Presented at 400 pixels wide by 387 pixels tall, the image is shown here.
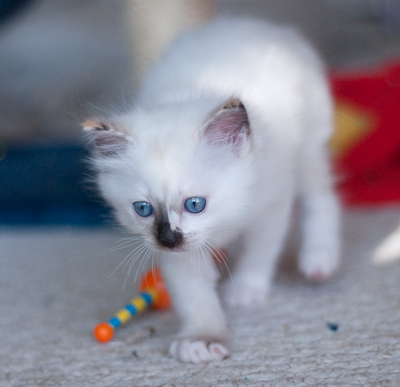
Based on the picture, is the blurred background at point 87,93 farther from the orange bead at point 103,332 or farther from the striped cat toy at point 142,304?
the orange bead at point 103,332

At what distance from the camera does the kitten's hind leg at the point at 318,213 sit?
1.73 meters

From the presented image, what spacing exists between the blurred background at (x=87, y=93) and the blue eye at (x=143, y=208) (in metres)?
0.81

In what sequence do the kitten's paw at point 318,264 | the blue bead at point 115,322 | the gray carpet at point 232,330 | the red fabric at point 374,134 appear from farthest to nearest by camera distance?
the red fabric at point 374,134 < the kitten's paw at point 318,264 < the blue bead at point 115,322 < the gray carpet at point 232,330

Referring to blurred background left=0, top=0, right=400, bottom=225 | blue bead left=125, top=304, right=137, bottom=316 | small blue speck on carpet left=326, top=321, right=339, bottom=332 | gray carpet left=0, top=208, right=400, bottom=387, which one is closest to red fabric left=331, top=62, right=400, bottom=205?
blurred background left=0, top=0, right=400, bottom=225

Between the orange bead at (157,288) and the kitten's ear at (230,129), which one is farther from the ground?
the kitten's ear at (230,129)

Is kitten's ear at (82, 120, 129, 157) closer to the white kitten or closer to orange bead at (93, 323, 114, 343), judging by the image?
the white kitten

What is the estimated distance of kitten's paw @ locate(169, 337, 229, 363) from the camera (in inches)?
49.6

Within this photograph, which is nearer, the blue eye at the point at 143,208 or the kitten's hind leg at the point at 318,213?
the blue eye at the point at 143,208

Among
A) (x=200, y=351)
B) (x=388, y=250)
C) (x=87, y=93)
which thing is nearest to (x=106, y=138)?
(x=200, y=351)

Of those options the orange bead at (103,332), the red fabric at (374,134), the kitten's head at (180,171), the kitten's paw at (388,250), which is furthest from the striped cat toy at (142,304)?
the red fabric at (374,134)

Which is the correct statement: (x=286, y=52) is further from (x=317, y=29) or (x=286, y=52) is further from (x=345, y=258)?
(x=317, y=29)

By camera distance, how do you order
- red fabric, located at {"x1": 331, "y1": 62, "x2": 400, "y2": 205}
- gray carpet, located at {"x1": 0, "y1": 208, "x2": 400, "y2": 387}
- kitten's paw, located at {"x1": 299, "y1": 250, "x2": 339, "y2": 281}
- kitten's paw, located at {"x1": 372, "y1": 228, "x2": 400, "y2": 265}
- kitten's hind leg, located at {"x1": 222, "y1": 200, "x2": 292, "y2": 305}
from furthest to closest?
red fabric, located at {"x1": 331, "y1": 62, "x2": 400, "y2": 205}
kitten's paw, located at {"x1": 372, "y1": 228, "x2": 400, "y2": 265}
kitten's paw, located at {"x1": 299, "y1": 250, "x2": 339, "y2": 281}
kitten's hind leg, located at {"x1": 222, "y1": 200, "x2": 292, "y2": 305}
gray carpet, located at {"x1": 0, "y1": 208, "x2": 400, "y2": 387}

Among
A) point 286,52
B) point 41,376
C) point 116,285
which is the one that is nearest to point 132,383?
point 41,376

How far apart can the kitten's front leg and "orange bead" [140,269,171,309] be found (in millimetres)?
187
